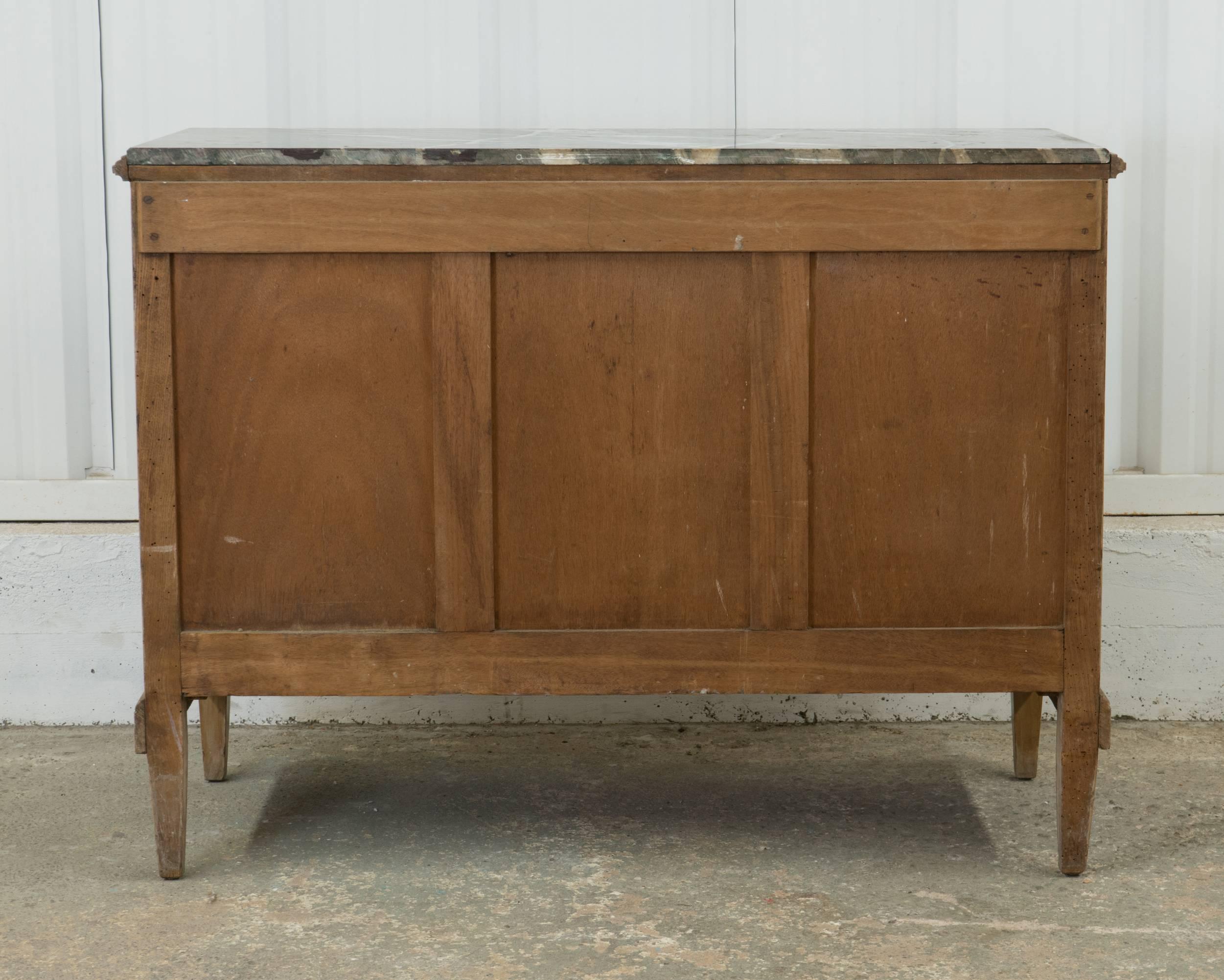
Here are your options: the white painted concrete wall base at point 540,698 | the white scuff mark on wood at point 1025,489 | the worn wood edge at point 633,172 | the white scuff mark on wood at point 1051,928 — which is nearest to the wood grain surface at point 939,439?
the white scuff mark on wood at point 1025,489

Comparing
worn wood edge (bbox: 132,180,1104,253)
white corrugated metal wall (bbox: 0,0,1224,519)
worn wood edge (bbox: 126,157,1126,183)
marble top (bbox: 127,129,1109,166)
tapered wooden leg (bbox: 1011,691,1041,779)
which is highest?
white corrugated metal wall (bbox: 0,0,1224,519)

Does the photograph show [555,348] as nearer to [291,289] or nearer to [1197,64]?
[291,289]

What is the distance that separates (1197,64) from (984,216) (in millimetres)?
1214

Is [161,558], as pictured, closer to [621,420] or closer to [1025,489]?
[621,420]

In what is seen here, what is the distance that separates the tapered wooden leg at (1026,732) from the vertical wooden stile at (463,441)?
107 centimetres

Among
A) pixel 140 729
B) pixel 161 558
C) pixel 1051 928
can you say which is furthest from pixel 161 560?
pixel 1051 928

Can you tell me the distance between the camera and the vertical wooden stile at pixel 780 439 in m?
1.97

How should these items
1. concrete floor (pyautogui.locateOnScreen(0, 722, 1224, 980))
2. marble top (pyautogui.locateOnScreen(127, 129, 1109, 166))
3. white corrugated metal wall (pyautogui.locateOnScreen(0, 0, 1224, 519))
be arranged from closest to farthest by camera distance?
concrete floor (pyautogui.locateOnScreen(0, 722, 1224, 980)) → marble top (pyautogui.locateOnScreen(127, 129, 1109, 166)) → white corrugated metal wall (pyautogui.locateOnScreen(0, 0, 1224, 519))

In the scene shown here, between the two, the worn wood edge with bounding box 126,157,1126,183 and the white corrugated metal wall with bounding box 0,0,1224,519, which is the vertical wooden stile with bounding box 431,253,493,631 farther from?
the white corrugated metal wall with bounding box 0,0,1224,519

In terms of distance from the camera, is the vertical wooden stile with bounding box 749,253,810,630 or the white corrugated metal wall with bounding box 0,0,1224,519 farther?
the white corrugated metal wall with bounding box 0,0,1224,519

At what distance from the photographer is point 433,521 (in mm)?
2027

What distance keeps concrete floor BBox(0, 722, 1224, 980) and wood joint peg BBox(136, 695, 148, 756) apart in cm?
21

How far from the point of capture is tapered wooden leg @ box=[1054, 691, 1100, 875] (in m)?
2.04

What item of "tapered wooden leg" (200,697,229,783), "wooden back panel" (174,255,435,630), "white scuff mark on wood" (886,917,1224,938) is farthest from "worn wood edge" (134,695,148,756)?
"white scuff mark on wood" (886,917,1224,938)
